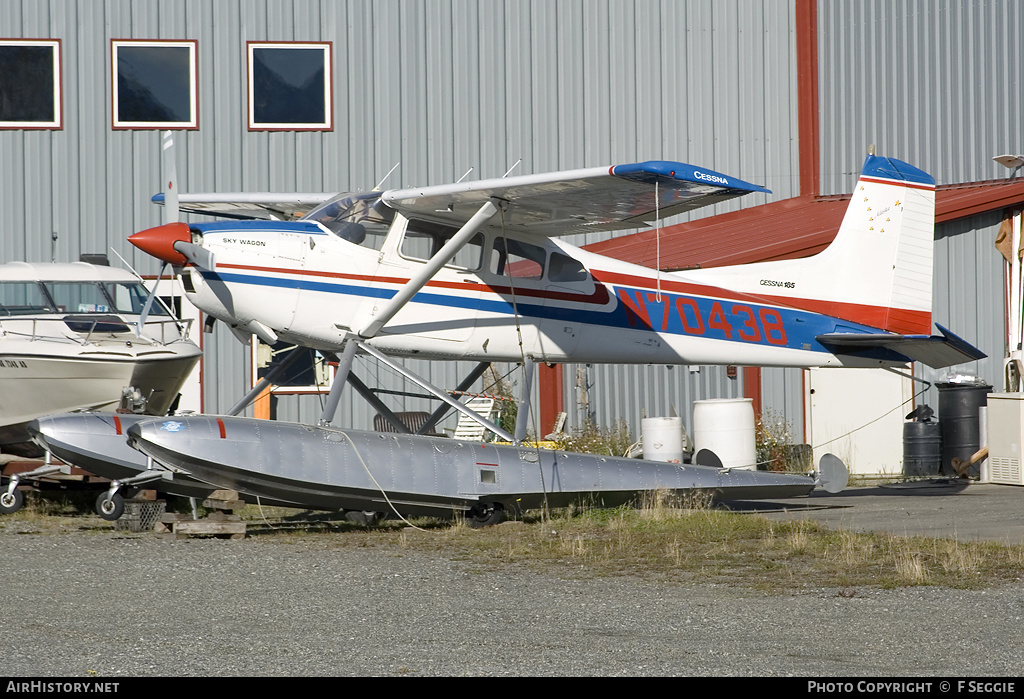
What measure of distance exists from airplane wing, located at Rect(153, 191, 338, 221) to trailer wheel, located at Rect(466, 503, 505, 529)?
3.76 m

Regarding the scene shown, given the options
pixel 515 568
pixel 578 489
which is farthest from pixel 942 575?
pixel 578 489

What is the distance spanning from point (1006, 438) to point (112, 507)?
396 inches

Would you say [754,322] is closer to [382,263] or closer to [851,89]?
[382,263]

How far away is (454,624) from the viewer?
5684 mm

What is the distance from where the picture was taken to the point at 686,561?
7.82 metres

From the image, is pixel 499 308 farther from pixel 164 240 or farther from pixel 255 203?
pixel 255 203

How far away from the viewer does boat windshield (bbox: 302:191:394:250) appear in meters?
10.2

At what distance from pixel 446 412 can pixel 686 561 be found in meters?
4.09

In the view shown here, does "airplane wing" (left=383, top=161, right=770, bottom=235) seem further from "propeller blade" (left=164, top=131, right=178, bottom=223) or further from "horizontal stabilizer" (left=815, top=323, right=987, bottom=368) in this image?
"horizontal stabilizer" (left=815, top=323, right=987, bottom=368)

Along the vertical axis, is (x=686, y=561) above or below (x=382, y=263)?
below

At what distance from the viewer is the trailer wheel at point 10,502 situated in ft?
34.8

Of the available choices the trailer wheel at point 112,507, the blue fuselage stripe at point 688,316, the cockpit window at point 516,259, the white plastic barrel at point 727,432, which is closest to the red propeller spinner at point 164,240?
the blue fuselage stripe at point 688,316

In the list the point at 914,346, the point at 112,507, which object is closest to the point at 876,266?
the point at 914,346

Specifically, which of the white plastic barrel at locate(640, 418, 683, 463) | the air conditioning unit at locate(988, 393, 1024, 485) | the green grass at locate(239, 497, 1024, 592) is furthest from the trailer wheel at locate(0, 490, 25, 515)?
the air conditioning unit at locate(988, 393, 1024, 485)
